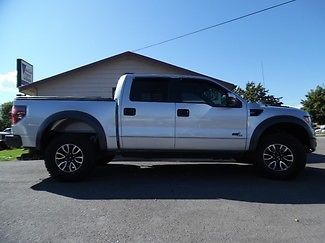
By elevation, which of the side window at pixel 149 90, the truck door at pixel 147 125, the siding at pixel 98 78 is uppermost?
the siding at pixel 98 78

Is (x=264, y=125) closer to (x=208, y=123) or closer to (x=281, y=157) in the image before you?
(x=281, y=157)

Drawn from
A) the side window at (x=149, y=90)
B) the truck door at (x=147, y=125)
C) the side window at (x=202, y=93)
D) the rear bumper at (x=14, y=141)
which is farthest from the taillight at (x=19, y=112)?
the side window at (x=202, y=93)

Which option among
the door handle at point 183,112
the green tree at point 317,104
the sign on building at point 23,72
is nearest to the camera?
the door handle at point 183,112

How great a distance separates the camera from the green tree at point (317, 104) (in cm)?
7838

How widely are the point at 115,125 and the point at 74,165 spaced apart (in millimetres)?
1070

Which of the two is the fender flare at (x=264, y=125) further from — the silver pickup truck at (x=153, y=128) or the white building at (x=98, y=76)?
the white building at (x=98, y=76)

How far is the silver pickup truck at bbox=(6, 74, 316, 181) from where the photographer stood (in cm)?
898

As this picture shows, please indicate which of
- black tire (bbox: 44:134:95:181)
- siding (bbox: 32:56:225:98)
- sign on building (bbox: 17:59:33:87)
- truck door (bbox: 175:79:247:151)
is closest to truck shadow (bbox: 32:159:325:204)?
black tire (bbox: 44:134:95:181)

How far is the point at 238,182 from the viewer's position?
9.00m

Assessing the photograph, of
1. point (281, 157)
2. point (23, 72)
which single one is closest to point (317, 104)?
point (23, 72)

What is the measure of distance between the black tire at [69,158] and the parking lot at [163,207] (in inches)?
7.6

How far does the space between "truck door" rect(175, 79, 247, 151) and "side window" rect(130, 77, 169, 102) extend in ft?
1.00

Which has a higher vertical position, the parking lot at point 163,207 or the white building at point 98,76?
the white building at point 98,76

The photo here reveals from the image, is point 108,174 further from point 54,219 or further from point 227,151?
point 54,219
